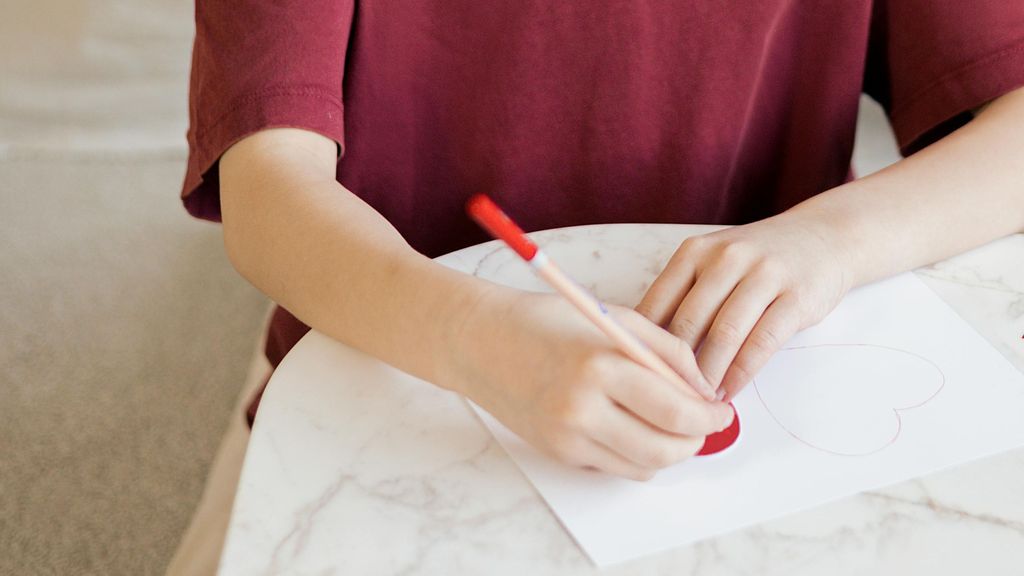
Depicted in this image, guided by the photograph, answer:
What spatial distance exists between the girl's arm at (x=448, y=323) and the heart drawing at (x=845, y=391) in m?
0.06

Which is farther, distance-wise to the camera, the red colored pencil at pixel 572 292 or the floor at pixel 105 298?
the floor at pixel 105 298

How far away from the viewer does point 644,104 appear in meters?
0.69

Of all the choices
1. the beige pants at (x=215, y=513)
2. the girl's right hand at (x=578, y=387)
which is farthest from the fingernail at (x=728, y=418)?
the beige pants at (x=215, y=513)

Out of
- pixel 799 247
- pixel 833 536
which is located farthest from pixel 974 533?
pixel 799 247

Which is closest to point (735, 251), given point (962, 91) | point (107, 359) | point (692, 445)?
point (692, 445)

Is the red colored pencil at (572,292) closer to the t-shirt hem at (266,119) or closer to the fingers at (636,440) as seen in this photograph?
the fingers at (636,440)

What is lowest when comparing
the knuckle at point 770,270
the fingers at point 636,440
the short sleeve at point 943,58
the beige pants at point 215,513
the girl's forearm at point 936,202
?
the beige pants at point 215,513

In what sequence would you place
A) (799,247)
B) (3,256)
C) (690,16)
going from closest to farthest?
(799,247), (690,16), (3,256)

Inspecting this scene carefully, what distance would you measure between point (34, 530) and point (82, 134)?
765 mm

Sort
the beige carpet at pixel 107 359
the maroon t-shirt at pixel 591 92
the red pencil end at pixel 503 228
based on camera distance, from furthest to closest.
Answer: the beige carpet at pixel 107 359, the maroon t-shirt at pixel 591 92, the red pencil end at pixel 503 228

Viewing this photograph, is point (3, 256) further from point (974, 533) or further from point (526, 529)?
point (974, 533)

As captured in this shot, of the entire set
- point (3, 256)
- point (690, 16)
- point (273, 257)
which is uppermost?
point (690, 16)

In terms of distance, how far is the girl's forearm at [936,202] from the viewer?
563 mm

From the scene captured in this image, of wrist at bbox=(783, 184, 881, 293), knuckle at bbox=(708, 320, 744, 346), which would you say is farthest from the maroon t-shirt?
knuckle at bbox=(708, 320, 744, 346)
